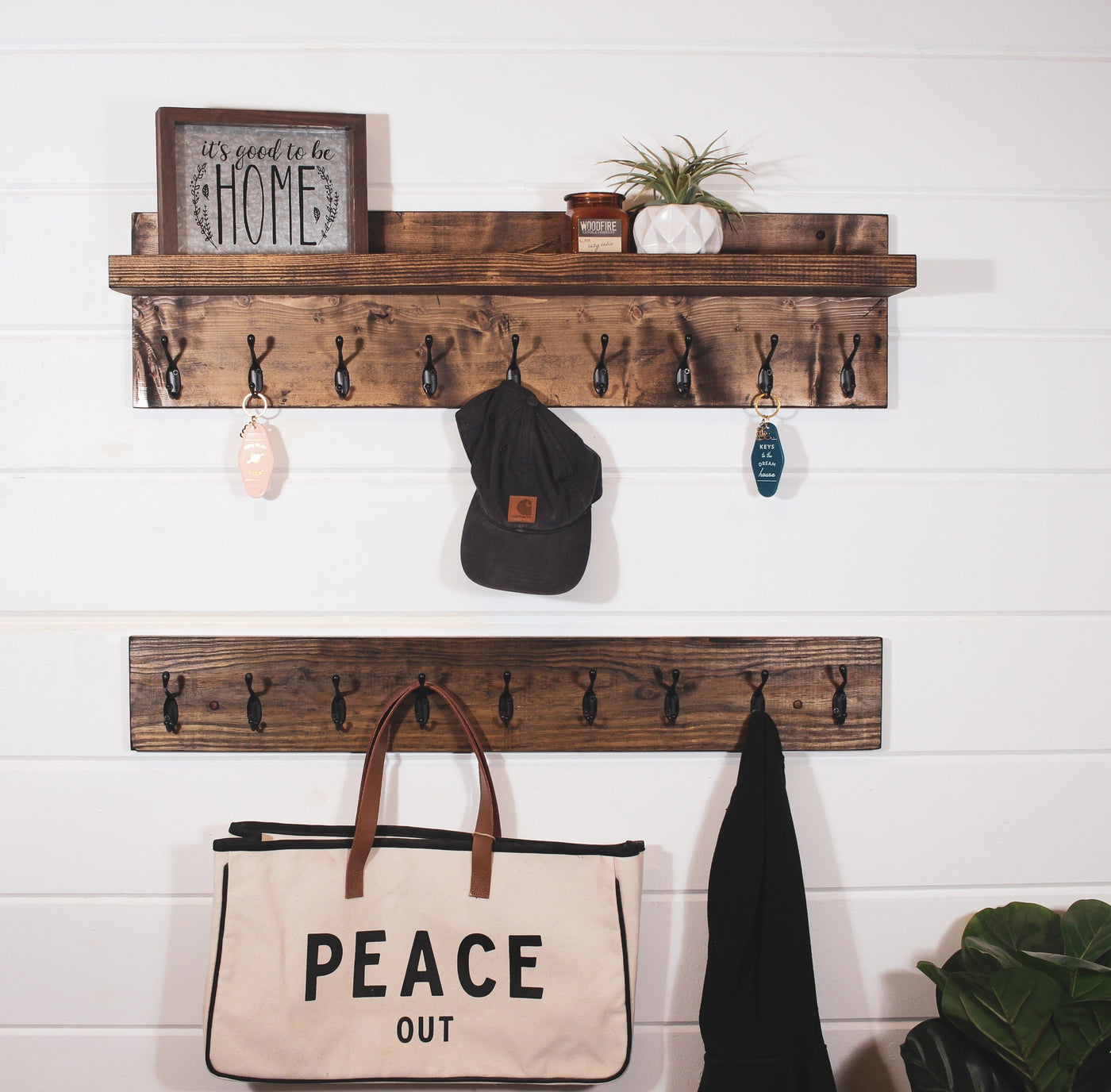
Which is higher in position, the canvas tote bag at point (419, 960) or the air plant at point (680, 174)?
the air plant at point (680, 174)

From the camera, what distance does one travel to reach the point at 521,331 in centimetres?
111

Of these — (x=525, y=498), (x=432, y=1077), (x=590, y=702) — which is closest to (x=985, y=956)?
(x=590, y=702)

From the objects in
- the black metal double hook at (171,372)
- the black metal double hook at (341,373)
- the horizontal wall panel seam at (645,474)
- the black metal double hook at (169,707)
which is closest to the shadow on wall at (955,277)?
the horizontal wall panel seam at (645,474)

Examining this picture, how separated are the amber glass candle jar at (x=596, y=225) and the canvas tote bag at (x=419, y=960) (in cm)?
69

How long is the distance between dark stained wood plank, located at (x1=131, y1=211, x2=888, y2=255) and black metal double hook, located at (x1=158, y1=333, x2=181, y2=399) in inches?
4.4

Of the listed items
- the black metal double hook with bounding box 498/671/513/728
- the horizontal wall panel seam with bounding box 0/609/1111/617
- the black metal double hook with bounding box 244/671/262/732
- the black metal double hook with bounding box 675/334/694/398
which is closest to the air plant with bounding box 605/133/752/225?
the black metal double hook with bounding box 675/334/694/398

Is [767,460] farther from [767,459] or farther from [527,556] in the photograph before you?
[527,556]

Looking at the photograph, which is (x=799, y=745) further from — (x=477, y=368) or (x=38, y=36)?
(x=38, y=36)

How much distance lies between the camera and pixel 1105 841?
117cm

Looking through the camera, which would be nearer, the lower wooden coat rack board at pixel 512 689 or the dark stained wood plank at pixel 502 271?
the dark stained wood plank at pixel 502 271

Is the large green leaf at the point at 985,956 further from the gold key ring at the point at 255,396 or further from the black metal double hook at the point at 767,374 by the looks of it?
the gold key ring at the point at 255,396

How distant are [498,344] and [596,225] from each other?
7.3 inches

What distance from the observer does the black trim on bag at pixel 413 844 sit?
1.06 m

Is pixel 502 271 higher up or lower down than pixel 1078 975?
higher up
